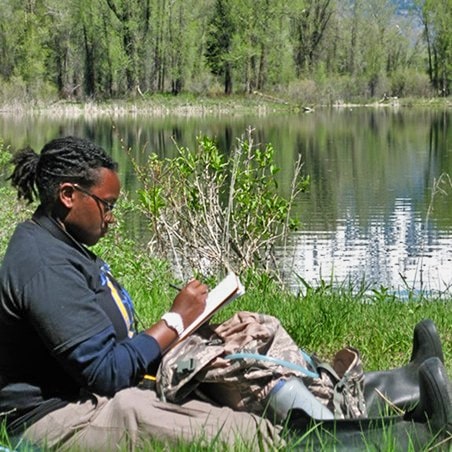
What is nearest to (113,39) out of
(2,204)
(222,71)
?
(222,71)

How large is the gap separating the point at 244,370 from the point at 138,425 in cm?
36

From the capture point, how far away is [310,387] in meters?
3.17

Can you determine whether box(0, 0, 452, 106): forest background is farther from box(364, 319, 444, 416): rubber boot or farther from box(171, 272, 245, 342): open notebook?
box(171, 272, 245, 342): open notebook

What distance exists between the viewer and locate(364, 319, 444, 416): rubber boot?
3.48 meters

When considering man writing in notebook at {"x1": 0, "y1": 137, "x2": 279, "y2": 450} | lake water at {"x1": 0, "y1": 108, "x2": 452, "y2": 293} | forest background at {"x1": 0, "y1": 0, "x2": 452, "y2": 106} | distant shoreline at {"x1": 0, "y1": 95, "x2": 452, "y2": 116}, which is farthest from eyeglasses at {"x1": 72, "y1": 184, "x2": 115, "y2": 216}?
forest background at {"x1": 0, "y1": 0, "x2": 452, "y2": 106}

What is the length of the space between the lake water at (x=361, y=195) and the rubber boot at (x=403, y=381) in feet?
10.4

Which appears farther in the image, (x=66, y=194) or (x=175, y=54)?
(x=175, y=54)

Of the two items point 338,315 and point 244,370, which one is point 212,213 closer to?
point 338,315

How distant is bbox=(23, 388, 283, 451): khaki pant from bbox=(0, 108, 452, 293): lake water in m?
3.81

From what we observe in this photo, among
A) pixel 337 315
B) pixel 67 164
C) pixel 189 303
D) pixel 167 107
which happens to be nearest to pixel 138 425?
pixel 189 303

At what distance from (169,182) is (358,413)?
5554 mm

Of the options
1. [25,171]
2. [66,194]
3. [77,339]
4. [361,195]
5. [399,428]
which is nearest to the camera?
[77,339]

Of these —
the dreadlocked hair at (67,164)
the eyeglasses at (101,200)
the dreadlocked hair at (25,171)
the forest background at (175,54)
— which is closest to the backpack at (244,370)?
the eyeglasses at (101,200)

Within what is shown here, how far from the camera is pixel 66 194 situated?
317 centimetres
